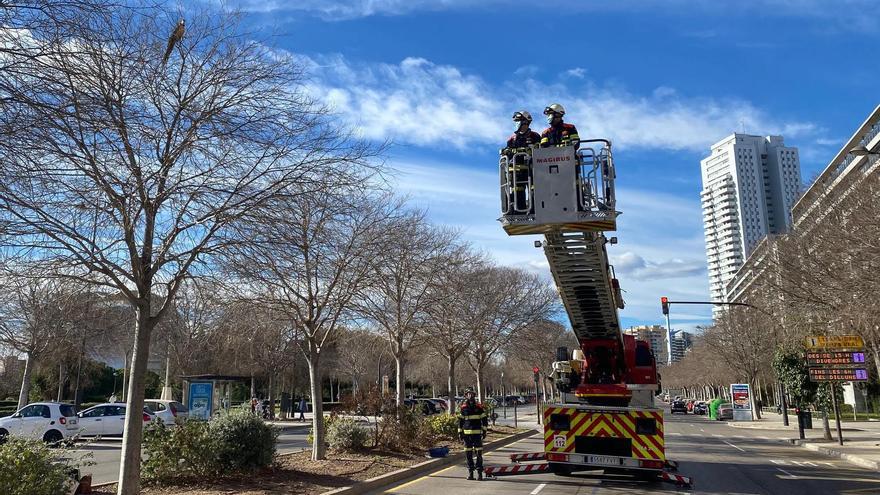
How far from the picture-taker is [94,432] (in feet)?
81.8

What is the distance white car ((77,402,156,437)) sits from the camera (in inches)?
962

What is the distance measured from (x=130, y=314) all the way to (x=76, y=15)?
6.64 m

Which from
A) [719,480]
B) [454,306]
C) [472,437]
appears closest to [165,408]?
[454,306]

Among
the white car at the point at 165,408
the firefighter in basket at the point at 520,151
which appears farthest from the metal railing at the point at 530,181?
the white car at the point at 165,408

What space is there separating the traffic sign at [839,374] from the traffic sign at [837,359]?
0.53 feet

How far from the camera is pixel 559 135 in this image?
9664mm

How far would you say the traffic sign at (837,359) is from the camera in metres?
21.2

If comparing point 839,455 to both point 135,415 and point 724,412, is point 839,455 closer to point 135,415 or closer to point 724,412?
point 135,415

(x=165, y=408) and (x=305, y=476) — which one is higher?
(x=165, y=408)

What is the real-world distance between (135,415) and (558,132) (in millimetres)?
7320

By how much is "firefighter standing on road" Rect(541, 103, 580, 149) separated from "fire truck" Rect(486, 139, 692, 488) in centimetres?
16

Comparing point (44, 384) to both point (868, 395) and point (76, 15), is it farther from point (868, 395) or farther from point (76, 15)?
point (868, 395)

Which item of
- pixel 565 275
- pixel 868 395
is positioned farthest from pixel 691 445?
pixel 868 395

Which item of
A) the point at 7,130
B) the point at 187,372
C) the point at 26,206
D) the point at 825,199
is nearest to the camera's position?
the point at 7,130
